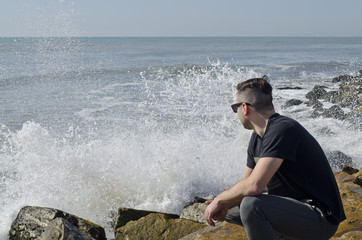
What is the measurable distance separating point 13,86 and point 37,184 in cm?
1588

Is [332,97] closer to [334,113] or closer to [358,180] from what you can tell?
[334,113]

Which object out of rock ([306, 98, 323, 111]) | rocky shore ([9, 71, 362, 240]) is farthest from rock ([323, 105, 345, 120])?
rocky shore ([9, 71, 362, 240])

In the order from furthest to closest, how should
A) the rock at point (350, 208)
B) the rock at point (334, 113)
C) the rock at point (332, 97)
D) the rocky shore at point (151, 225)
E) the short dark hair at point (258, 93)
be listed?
the rock at point (332, 97)
the rock at point (334, 113)
the rocky shore at point (151, 225)
the rock at point (350, 208)
the short dark hair at point (258, 93)

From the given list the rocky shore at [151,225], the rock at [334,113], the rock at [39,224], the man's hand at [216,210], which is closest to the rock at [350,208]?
the rocky shore at [151,225]

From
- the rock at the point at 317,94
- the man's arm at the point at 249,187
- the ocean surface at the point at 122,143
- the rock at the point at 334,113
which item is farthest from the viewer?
the rock at the point at 317,94

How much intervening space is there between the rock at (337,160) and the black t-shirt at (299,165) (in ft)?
20.6

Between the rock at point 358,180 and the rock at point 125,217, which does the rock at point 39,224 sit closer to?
the rock at point 125,217

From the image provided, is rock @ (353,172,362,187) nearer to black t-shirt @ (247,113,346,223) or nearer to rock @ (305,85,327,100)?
black t-shirt @ (247,113,346,223)

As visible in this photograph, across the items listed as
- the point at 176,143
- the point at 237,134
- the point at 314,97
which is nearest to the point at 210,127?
the point at 237,134

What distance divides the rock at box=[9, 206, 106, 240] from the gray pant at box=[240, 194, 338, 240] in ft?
9.40

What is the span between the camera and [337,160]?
9.11 m

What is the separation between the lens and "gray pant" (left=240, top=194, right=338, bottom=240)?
9.41 ft

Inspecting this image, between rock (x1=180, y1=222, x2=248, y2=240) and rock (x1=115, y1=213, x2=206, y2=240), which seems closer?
rock (x1=180, y1=222, x2=248, y2=240)

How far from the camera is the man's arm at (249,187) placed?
281 cm
